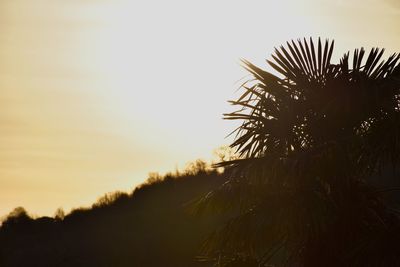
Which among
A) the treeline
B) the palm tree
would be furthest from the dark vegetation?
the treeline

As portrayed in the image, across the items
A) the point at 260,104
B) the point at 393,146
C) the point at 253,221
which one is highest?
the point at 260,104

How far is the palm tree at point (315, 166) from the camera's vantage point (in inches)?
515

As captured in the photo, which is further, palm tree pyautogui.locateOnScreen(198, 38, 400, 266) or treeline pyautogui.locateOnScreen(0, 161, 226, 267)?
treeline pyautogui.locateOnScreen(0, 161, 226, 267)

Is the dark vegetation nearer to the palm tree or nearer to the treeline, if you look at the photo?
the palm tree

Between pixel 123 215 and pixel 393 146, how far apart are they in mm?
29581

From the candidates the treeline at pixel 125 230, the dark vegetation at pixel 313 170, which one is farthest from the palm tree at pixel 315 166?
the treeline at pixel 125 230

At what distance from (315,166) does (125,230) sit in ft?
87.8

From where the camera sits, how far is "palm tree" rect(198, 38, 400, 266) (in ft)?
42.9

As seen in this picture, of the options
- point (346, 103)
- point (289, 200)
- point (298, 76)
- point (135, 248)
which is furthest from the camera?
point (135, 248)

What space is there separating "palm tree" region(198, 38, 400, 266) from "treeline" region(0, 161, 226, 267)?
55.3ft

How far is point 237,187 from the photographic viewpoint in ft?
45.3

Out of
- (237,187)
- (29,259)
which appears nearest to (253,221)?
(237,187)

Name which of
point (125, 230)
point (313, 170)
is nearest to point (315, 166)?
point (313, 170)

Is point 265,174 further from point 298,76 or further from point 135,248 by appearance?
point 135,248
